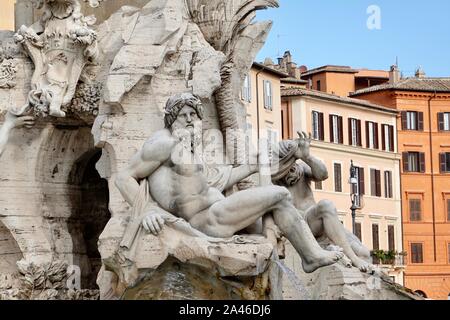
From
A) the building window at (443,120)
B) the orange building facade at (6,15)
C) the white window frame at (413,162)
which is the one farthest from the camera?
the building window at (443,120)

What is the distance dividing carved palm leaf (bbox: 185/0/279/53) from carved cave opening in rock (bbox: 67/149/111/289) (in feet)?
6.36

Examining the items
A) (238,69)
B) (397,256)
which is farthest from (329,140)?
(238,69)

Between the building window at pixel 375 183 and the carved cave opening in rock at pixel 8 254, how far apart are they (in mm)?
44860

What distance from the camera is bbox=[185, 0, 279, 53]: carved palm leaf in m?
15.7

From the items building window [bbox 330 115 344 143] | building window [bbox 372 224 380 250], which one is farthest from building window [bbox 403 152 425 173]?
building window [bbox 330 115 344 143]

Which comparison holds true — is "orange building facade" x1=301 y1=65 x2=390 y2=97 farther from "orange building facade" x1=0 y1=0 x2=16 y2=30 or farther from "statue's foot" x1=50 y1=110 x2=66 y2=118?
"statue's foot" x1=50 y1=110 x2=66 y2=118

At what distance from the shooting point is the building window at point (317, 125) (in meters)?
55.7

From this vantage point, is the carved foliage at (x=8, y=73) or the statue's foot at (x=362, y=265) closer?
the statue's foot at (x=362, y=265)

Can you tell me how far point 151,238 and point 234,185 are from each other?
1594 mm

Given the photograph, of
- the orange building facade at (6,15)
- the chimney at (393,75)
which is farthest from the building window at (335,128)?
the orange building facade at (6,15)

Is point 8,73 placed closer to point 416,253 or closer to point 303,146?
point 303,146

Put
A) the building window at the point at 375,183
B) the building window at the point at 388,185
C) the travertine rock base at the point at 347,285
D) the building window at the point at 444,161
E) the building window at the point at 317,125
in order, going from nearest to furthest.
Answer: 1. the travertine rock base at the point at 347,285
2. the building window at the point at 317,125
3. the building window at the point at 375,183
4. the building window at the point at 388,185
5. the building window at the point at 444,161

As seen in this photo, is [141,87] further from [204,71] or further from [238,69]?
[238,69]

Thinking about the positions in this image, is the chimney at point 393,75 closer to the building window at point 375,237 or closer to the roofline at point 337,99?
the roofline at point 337,99
